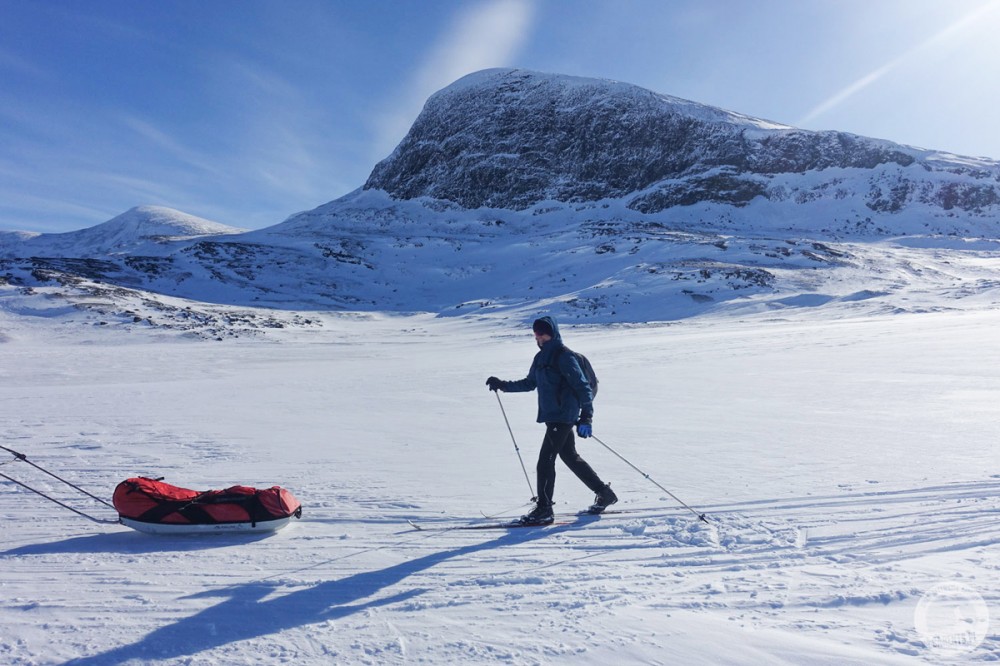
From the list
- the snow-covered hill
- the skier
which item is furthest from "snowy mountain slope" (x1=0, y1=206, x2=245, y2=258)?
the skier

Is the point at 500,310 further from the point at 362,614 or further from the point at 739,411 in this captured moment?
the point at 362,614

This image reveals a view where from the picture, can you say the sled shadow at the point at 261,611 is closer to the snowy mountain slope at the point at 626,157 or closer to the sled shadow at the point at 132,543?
the sled shadow at the point at 132,543

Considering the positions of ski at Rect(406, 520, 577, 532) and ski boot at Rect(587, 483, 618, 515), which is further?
ski boot at Rect(587, 483, 618, 515)

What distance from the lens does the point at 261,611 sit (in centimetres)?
335

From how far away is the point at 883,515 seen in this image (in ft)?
14.8

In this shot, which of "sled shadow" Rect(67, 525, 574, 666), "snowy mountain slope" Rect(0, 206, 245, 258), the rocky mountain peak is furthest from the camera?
"snowy mountain slope" Rect(0, 206, 245, 258)

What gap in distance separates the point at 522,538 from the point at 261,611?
1899 millimetres

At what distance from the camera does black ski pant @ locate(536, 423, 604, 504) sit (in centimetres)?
468

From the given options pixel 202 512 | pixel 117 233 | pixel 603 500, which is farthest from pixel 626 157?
pixel 117 233

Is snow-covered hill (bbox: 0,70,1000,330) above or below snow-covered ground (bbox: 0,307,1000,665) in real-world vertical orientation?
above

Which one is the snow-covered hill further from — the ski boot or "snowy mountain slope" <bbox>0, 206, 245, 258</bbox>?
the ski boot

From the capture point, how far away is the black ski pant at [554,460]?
468 cm

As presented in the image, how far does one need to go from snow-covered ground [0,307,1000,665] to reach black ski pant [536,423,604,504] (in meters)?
0.33

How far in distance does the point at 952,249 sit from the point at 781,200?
64.4 feet
